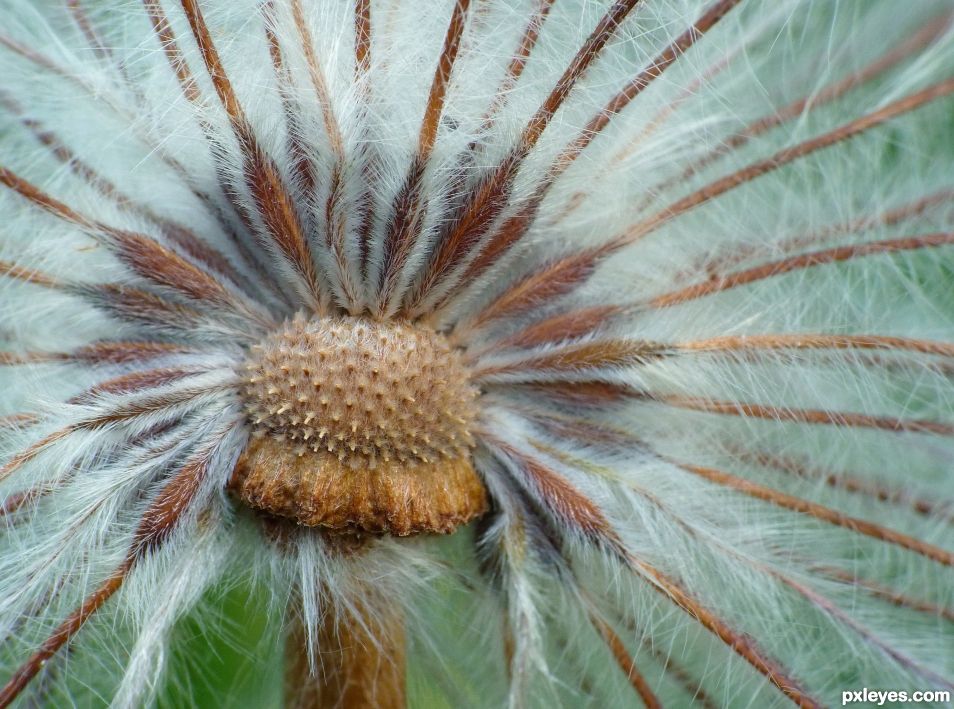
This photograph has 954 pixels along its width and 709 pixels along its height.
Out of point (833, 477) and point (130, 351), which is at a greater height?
point (833, 477)

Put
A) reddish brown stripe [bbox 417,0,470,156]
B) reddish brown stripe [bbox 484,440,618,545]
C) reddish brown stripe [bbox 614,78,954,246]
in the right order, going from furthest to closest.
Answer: reddish brown stripe [bbox 614,78,954,246]
reddish brown stripe [bbox 484,440,618,545]
reddish brown stripe [bbox 417,0,470,156]

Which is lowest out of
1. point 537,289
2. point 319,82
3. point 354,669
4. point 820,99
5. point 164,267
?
point 354,669

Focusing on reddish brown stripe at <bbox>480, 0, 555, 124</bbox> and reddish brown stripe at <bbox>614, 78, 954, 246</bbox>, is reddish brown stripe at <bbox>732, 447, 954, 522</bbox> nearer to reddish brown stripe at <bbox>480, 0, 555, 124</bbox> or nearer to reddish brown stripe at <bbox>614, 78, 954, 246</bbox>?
reddish brown stripe at <bbox>614, 78, 954, 246</bbox>

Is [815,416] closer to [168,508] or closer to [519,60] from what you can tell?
[519,60]

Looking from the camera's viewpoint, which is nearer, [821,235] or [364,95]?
[364,95]

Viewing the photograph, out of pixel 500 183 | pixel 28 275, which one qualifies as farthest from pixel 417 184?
pixel 28 275

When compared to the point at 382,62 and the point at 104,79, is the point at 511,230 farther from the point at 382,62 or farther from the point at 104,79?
the point at 104,79

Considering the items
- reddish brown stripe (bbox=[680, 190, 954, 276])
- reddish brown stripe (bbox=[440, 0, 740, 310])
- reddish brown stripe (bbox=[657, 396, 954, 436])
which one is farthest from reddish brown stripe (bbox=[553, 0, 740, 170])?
reddish brown stripe (bbox=[657, 396, 954, 436])

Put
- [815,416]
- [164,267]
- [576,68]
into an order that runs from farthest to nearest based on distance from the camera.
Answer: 1. [815,416]
2. [164,267]
3. [576,68]

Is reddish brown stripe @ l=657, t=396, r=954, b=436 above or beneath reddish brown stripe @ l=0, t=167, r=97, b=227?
above

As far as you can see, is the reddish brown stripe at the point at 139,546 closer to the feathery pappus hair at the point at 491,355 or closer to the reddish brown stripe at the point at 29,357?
the feathery pappus hair at the point at 491,355
